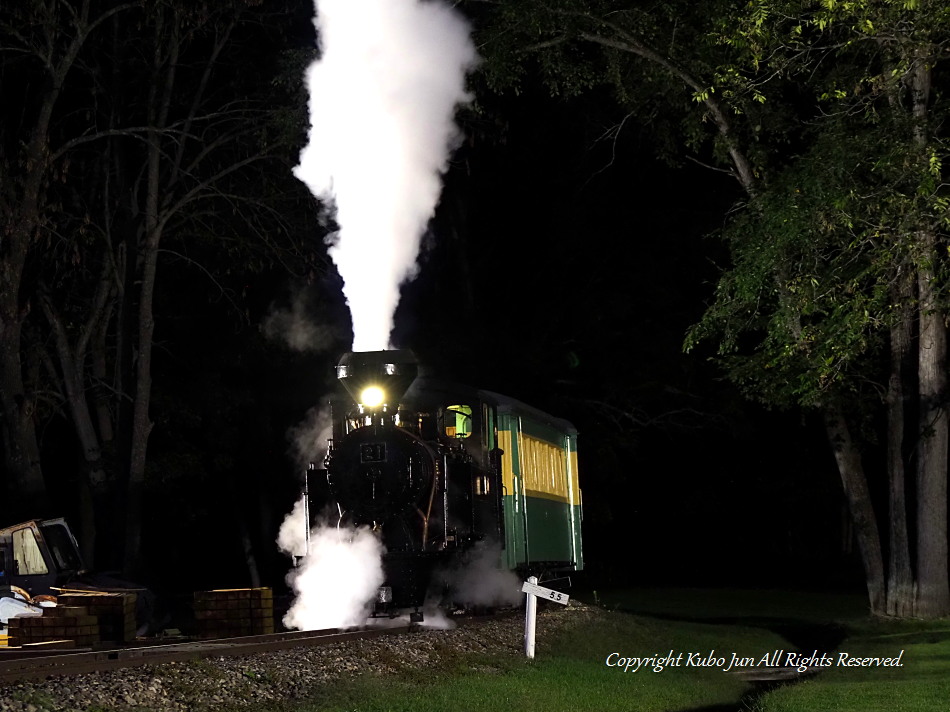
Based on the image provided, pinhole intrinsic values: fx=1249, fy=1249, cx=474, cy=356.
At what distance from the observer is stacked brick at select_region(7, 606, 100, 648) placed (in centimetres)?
1141

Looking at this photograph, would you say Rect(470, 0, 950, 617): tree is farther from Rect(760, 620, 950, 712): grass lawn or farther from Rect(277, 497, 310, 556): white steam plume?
Rect(277, 497, 310, 556): white steam plume

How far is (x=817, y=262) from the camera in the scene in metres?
15.9

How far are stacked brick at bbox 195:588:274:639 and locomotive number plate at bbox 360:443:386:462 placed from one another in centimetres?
171

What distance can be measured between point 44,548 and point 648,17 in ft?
38.5

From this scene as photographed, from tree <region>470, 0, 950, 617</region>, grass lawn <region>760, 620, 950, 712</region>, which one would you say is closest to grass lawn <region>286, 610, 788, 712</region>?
grass lawn <region>760, 620, 950, 712</region>

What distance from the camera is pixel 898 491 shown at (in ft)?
63.5

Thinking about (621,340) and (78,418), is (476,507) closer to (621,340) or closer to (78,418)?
(78,418)

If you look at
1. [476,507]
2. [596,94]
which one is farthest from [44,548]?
[596,94]

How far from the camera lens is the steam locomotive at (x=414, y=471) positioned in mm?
13227

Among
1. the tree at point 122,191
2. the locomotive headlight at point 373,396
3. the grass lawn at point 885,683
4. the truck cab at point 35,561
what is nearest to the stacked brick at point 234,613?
the locomotive headlight at point 373,396

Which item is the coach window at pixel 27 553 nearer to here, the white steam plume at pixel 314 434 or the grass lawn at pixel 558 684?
the white steam plume at pixel 314 434

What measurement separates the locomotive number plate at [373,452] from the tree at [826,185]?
5.70 metres

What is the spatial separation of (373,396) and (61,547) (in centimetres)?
669

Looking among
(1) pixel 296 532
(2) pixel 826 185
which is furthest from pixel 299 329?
(2) pixel 826 185
